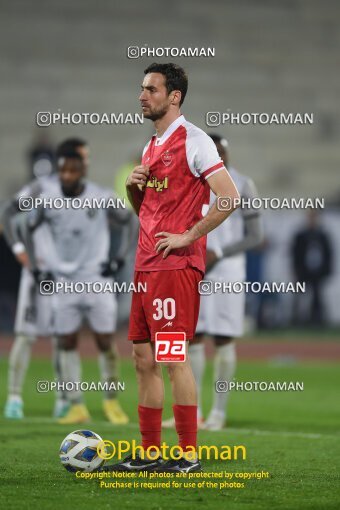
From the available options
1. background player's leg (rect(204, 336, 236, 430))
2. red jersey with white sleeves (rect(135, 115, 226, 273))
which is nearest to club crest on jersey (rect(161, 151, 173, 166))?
red jersey with white sleeves (rect(135, 115, 226, 273))

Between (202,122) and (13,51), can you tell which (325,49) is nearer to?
(202,122)

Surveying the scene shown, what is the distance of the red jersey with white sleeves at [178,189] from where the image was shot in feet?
18.0

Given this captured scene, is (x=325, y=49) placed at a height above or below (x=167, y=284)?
above

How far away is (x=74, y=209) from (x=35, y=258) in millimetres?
624

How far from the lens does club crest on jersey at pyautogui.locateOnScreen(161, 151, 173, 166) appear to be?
551cm

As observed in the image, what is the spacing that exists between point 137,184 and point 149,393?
1.02m

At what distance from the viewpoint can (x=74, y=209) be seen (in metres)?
8.96

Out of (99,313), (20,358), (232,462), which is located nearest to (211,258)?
(99,313)

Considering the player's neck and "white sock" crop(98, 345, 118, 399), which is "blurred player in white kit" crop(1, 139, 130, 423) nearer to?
"white sock" crop(98, 345, 118, 399)

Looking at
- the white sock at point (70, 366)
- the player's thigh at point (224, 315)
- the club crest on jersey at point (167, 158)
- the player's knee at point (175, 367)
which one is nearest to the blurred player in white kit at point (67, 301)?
the white sock at point (70, 366)

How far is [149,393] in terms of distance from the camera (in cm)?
562

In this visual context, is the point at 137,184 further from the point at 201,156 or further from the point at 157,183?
the point at 201,156

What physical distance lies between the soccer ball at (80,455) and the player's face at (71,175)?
3.48m

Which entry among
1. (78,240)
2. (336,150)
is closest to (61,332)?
(78,240)
